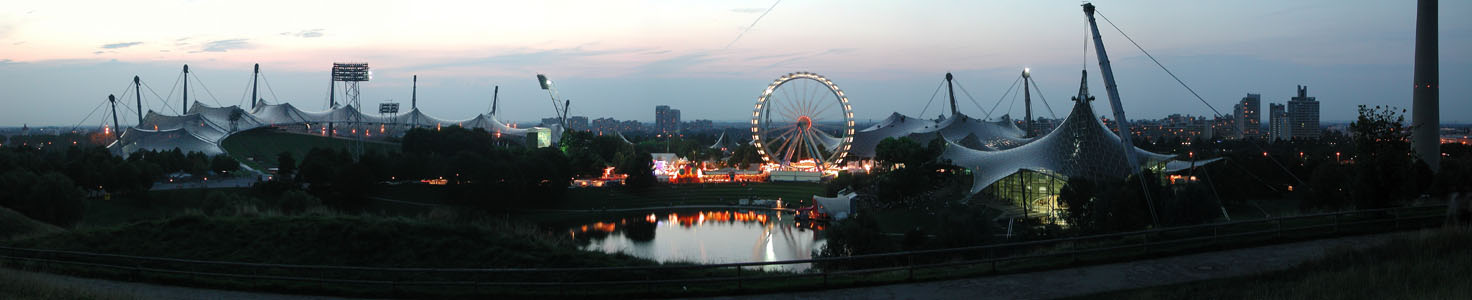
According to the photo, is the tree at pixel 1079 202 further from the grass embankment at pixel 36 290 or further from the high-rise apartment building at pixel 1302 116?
the high-rise apartment building at pixel 1302 116

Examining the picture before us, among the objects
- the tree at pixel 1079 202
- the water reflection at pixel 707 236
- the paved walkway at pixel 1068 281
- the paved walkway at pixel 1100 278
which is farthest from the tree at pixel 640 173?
the paved walkway at pixel 1100 278

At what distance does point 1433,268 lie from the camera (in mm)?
9406

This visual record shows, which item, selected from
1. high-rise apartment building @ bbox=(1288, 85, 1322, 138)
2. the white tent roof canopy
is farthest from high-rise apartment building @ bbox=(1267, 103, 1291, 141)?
the white tent roof canopy

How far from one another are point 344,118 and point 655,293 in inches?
3208

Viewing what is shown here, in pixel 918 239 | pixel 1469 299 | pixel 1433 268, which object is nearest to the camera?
pixel 1469 299

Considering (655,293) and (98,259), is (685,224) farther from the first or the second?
(655,293)

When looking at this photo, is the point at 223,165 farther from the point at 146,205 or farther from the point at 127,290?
the point at 127,290

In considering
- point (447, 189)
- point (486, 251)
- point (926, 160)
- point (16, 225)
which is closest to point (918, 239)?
point (486, 251)

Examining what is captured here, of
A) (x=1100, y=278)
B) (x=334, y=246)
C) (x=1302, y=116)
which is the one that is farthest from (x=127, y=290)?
(x=1302, y=116)

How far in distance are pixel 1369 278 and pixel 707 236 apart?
98.1ft

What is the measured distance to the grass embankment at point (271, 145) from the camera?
65312 mm

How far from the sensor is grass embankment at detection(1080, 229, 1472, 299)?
860 centimetres

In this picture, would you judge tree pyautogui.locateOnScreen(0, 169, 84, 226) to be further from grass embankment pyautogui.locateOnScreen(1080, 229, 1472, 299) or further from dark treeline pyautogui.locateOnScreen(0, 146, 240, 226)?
grass embankment pyautogui.locateOnScreen(1080, 229, 1472, 299)

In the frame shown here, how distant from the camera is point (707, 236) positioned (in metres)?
38.0
